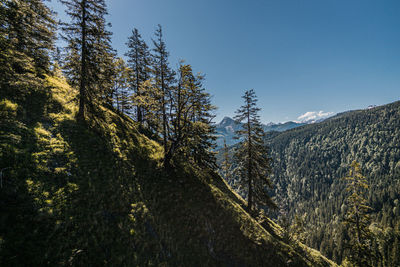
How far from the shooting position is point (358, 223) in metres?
17.2

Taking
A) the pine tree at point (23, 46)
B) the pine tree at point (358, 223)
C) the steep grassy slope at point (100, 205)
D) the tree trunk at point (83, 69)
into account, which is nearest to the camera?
the steep grassy slope at point (100, 205)

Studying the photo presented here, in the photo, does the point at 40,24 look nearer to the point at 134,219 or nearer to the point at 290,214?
the point at 134,219

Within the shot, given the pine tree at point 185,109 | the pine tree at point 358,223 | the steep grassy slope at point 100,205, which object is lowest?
the pine tree at point 358,223

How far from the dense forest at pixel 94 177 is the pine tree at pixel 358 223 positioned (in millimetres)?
5685

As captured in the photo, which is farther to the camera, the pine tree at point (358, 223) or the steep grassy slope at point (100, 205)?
the pine tree at point (358, 223)

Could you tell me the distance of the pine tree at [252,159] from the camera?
66.5 ft

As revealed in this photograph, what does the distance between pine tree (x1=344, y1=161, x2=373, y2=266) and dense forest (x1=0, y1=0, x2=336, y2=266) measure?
5.69m

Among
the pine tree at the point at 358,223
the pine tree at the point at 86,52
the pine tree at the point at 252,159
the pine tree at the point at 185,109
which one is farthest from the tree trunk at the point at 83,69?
the pine tree at the point at 358,223

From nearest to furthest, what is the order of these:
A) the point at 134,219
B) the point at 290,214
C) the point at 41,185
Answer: the point at 41,185 → the point at 134,219 → the point at 290,214

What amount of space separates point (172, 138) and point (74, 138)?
753 cm

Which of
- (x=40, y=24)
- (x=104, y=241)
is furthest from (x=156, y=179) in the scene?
(x=40, y=24)

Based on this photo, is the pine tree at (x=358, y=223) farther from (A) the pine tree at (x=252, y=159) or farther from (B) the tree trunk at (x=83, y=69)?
(B) the tree trunk at (x=83, y=69)

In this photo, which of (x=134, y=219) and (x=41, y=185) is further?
(x=134, y=219)

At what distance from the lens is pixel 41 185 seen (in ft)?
24.9
